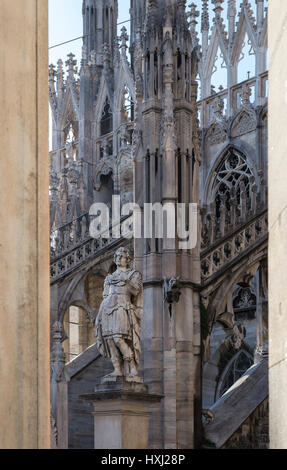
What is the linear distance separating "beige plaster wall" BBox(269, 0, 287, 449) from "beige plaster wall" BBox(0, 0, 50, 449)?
3.13 feet

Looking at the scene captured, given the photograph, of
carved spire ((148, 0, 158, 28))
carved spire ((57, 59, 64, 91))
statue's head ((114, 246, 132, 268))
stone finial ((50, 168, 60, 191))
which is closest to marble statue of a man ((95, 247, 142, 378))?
statue's head ((114, 246, 132, 268))

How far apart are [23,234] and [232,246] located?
1287 centimetres

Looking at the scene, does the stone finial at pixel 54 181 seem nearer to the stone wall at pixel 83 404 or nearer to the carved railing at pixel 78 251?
the carved railing at pixel 78 251

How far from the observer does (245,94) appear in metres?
24.0

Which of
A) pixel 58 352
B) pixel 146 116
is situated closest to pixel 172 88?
pixel 146 116

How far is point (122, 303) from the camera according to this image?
1135 centimetres

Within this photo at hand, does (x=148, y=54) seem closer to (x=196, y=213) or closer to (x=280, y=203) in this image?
(x=196, y=213)

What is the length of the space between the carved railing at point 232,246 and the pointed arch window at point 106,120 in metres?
12.9

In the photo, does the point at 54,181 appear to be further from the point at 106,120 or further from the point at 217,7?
the point at 217,7

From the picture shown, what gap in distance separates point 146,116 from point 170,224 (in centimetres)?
201

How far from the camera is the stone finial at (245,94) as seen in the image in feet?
78.5

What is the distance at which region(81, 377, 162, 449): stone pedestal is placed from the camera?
11.2 metres

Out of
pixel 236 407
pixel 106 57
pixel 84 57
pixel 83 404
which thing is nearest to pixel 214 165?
pixel 106 57

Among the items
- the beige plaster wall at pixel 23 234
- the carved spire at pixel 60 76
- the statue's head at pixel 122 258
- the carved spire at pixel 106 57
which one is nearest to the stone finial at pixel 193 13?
the carved spire at pixel 106 57
